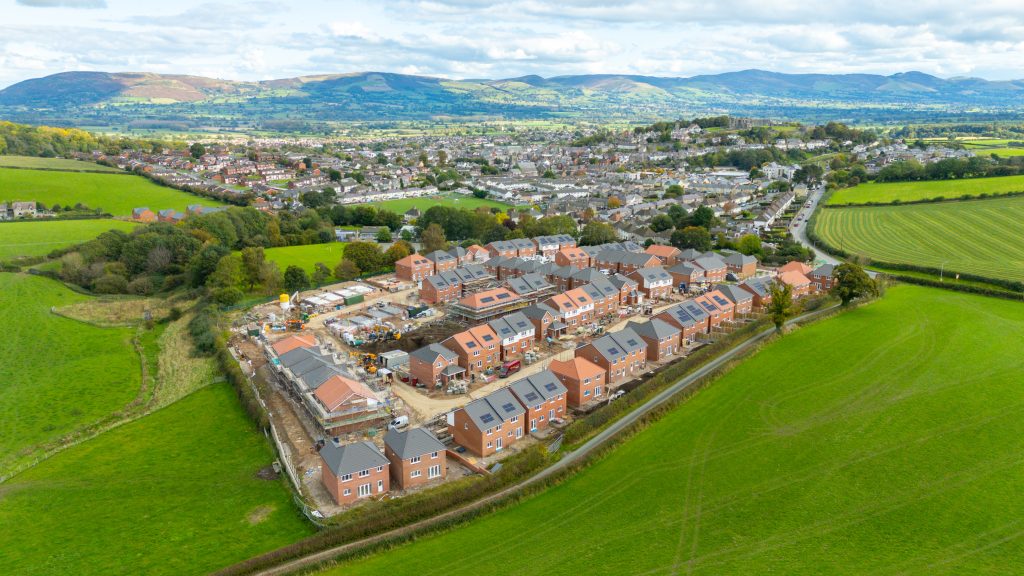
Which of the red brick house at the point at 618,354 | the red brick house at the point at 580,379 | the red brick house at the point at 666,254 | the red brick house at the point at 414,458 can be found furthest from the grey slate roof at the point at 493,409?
the red brick house at the point at 666,254

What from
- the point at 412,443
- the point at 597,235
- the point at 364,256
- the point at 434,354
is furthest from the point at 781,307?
the point at 364,256

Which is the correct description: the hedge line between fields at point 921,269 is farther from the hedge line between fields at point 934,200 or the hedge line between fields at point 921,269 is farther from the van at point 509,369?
the van at point 509,369

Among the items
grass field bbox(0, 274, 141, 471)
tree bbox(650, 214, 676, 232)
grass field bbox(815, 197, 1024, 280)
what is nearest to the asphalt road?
grass field bbox(815, 197, 1024, 280)

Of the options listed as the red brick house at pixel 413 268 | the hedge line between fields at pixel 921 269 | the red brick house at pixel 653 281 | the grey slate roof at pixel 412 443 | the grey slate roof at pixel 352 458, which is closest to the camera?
the grey slate roof at pixel 352 458

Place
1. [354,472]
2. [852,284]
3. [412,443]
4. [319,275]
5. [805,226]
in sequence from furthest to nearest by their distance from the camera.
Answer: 1. [805,226]
2. [319,275]
3. [852,284]
4. [412,443]
5. [354,472]

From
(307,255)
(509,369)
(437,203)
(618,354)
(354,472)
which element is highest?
(437,203)

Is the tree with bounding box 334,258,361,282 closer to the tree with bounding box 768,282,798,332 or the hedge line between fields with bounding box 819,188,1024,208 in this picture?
the tree with bounding box 768,282,798,332

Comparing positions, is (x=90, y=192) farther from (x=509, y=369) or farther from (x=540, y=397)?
(x=540, y=397)
